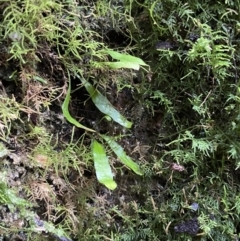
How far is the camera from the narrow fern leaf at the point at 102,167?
971 mm

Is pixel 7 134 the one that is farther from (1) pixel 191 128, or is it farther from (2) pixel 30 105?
(1) pixel 191 128

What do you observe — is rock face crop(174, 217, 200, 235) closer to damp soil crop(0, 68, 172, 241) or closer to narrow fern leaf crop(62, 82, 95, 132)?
damp soil crop(0, 68, 172, 241)

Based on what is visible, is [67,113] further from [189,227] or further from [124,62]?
[189,227]

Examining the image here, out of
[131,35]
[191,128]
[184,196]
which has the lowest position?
[184,196]

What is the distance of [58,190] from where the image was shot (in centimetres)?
96

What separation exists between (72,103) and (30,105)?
12 cm

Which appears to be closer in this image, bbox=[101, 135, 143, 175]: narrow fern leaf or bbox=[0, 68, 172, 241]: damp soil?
bbox=[0, 68, 172, 241]: damp soil

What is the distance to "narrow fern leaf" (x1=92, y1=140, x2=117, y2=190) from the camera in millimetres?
971

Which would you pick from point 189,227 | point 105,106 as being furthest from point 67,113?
point 189,227

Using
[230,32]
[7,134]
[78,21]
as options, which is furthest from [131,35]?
[7,134]

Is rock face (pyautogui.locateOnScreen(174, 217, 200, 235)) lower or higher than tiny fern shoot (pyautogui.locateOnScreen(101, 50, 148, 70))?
lower

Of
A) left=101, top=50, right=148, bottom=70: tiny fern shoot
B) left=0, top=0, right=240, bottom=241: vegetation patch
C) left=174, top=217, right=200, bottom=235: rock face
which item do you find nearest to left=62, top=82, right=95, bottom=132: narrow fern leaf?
left=0, top=0, right=240, bottom=241: vegetation patch

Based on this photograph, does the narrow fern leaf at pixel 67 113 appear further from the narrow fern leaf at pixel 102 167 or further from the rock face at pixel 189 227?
the rock face at pixel 189 227

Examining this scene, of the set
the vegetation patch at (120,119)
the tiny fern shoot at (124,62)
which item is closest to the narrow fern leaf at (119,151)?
the vegetation patch at (120,119)
